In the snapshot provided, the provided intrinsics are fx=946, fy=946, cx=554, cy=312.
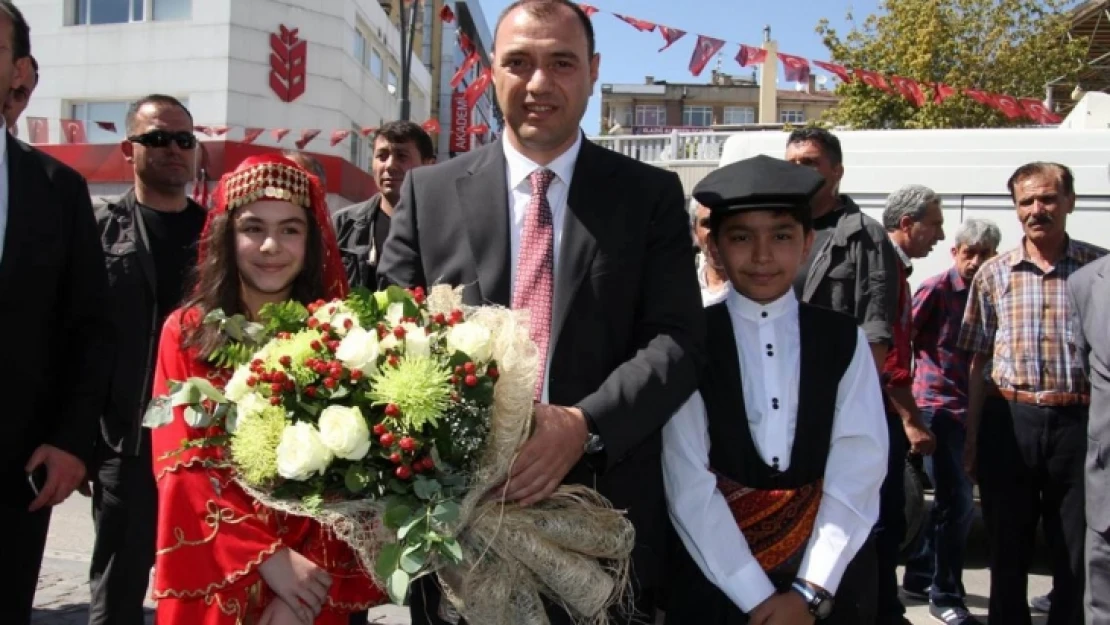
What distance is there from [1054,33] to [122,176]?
2086 cm

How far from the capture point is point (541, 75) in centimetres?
228

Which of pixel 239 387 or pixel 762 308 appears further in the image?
pixel 762 308

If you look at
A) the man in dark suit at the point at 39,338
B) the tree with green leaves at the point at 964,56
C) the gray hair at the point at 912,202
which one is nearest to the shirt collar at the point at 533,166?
the man in dark suit at the point at 39,338

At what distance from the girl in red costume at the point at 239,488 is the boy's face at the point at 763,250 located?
1.16 meters

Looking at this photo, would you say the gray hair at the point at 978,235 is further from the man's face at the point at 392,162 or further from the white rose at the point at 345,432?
the white rose at the point at 345,432

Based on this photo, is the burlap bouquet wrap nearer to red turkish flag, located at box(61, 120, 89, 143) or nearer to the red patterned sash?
the red patterned sash

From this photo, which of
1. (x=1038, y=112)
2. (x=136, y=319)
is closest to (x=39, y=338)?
(x=136, y=319)

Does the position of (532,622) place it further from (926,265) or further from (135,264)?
(926,265)

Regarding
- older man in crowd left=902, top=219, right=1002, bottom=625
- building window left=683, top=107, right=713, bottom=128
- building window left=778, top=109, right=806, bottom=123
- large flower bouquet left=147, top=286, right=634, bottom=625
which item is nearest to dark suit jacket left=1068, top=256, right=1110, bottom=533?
older man in crowd left=902, top=219, right=1002, bottom=625

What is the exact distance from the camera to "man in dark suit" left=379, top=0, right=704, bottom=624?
222 cm

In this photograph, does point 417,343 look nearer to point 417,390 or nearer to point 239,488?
point 417,390

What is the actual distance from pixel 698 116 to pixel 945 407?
62.7 m

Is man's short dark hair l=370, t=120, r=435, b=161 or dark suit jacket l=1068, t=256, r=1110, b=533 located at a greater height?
man's short dark hair l=370, t=120, r=435, b=161

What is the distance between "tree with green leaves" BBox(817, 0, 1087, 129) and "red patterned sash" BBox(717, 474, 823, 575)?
64.9 feet
